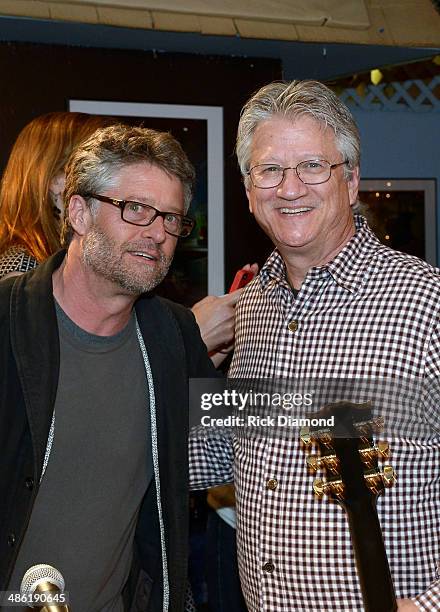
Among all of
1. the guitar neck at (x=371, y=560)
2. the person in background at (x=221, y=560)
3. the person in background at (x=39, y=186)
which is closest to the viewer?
the guitar neck at (x=371, y=560)

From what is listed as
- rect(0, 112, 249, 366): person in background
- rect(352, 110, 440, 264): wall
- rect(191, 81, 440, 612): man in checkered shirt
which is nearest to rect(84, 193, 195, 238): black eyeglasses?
rect(191, 81, 440, 612): man in checkered shirt

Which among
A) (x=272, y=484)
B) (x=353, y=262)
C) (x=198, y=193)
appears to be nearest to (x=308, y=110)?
(x=353, y=262)

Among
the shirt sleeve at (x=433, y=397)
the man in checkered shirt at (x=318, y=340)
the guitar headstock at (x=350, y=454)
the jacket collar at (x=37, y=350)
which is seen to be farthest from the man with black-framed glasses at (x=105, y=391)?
the guitar headstock at (x=350, y=454)

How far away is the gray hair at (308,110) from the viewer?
1.60 meters

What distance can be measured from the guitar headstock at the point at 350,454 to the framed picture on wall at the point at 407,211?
16.1ft

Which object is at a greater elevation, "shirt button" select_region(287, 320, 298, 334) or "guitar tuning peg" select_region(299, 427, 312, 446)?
"shirt button" select_region(287, 320, 298, 334)

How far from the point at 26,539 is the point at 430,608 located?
721 millimetres

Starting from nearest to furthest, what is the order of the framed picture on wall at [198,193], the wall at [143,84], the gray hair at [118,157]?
the gray hair at [118,157], the wall at [143,84], the framed picture on wall at [198,193]

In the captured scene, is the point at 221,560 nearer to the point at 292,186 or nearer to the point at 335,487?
the point at 292,186

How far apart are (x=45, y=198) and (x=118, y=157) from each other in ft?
1.58

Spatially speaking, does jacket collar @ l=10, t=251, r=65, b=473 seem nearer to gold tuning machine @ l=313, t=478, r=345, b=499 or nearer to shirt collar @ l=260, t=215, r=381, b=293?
shirt collar @ l=260, t=215, r=381, b=293

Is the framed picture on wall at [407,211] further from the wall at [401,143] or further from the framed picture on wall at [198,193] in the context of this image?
the framed picture on wall at [198,193]

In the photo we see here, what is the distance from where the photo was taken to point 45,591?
113 cm

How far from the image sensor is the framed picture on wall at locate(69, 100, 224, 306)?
3.42 meters
